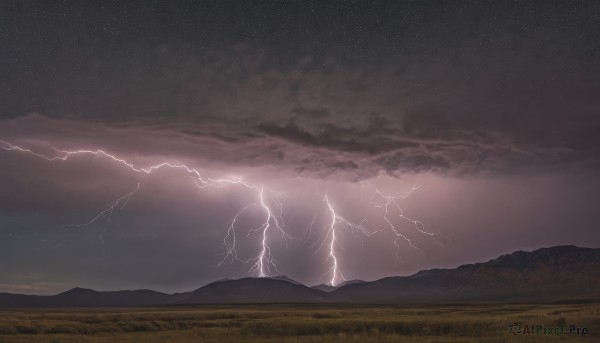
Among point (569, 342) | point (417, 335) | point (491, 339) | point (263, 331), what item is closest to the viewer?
point (569, 342)

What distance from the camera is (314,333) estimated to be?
5300cm

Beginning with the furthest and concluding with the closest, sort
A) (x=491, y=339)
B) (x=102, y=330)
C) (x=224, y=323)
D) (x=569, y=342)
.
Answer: (x=224, y=323) → (x=102, y=330) → (x=491, y=339) → (x=569, y=342)

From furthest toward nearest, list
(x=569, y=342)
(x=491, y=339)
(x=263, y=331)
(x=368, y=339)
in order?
(x=263, y=331) < (x=368, y=339) < (x=491, y=339) < (x=569, y=342)

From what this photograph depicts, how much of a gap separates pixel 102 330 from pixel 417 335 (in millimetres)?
32076

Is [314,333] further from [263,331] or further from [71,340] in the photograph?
[71,340]

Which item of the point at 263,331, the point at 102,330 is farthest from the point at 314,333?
the point at 102,330

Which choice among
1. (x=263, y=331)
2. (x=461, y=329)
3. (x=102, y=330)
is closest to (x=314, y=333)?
(x=263, y=331)

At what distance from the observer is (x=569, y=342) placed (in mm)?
39531

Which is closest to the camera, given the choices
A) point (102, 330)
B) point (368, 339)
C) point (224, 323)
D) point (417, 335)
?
point (368, 339)

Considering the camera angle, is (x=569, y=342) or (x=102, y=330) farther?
(x=102, y=330)

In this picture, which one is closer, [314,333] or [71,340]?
[71,340]

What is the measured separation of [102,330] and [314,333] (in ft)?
74.9

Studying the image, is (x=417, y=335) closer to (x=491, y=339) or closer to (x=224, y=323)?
(x=491, y=339)

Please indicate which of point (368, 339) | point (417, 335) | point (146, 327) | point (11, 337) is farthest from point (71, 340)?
point (417, 335)
